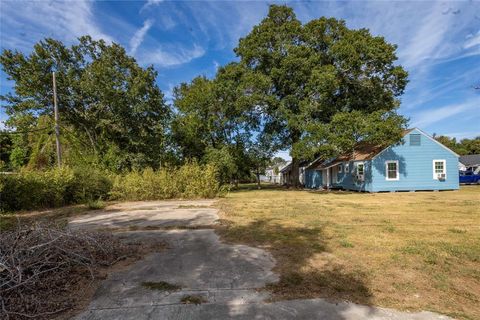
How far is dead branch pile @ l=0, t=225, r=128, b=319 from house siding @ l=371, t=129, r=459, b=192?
19.9 metres

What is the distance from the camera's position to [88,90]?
2284 cm

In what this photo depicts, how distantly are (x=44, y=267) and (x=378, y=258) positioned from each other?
16.2 ft

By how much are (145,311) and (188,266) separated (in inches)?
62.2

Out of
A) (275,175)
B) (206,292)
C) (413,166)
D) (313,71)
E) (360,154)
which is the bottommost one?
(206,292)

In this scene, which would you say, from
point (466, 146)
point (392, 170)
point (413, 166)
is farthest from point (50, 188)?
point (466, 146)

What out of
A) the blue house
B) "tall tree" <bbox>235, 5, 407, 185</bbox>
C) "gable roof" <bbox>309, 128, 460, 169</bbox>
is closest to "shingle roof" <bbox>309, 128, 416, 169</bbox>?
"gable roof" <bbox>309, 128, 460, 169</bbox>

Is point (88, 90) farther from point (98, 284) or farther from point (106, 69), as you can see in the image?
point (98, 284)

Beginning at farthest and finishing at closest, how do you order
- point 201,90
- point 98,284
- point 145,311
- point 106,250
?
point 201,90
point 106,250
point 98,284
point 145,311

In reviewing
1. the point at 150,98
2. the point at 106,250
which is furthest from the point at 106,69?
the point at 106,250

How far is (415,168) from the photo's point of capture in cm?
2142

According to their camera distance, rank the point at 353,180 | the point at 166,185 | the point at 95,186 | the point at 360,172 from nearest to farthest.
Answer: the point at 95,186 < the point at 166,185 < the point at 360,172 < the point at 353,180

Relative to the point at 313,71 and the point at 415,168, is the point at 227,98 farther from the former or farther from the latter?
the point at 415,168

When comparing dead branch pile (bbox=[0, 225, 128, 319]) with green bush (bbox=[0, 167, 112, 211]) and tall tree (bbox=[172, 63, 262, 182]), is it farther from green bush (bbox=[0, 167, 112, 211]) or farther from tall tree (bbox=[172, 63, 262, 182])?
tall tree (bbox=[172, 63, 262, 182])

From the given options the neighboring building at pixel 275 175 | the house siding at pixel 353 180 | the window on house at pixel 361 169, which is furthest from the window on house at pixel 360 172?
the neighboring building at pixel 275 175
